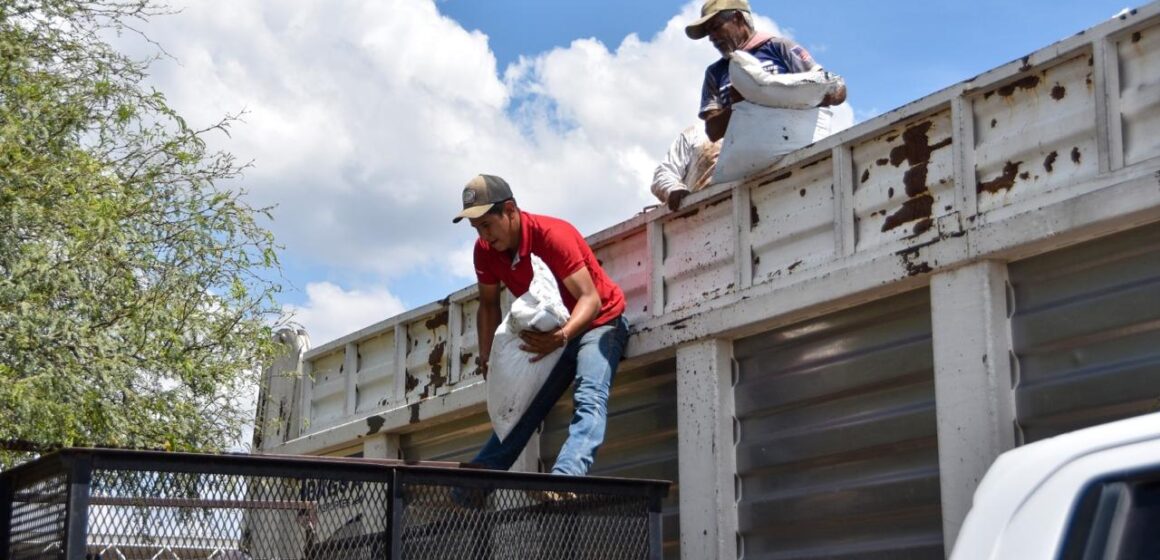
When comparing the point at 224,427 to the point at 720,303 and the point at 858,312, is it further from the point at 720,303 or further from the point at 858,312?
the point at 858,312

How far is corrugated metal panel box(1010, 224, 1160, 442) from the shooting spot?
471 centimetres

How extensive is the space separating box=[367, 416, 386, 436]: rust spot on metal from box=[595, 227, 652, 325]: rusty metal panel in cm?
202

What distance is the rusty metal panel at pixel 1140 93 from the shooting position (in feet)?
15.5

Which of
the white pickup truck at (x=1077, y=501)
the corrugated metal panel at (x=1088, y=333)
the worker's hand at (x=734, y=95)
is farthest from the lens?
the worker's hand at (x=734, y=95)

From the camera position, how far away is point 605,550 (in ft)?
14.8

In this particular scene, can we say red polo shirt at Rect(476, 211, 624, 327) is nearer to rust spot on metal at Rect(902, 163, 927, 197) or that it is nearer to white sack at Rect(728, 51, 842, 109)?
white sack at Rect(728, 51, 842, 109)

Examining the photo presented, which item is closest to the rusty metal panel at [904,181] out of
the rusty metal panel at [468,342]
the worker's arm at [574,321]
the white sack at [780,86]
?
the white sack at [780,86]

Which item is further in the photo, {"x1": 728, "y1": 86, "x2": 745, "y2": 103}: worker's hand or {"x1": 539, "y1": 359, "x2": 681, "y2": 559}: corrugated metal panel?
{"x1": 728, "y1": 86, "x2": 745, "y2": 103}: worker's hand

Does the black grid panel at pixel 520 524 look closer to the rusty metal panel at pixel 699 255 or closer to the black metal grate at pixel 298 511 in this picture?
the black metal grate at pixel 298 511

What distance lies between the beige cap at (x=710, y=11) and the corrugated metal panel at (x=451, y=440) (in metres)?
2.26

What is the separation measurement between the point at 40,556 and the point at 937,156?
3347mm

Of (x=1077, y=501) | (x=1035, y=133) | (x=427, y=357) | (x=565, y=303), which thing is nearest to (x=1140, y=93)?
(x=1035, y=133)

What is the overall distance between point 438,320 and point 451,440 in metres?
0.69

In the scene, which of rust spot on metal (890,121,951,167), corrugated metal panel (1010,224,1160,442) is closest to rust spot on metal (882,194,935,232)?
rust spot on metal (890,121,951,167)
